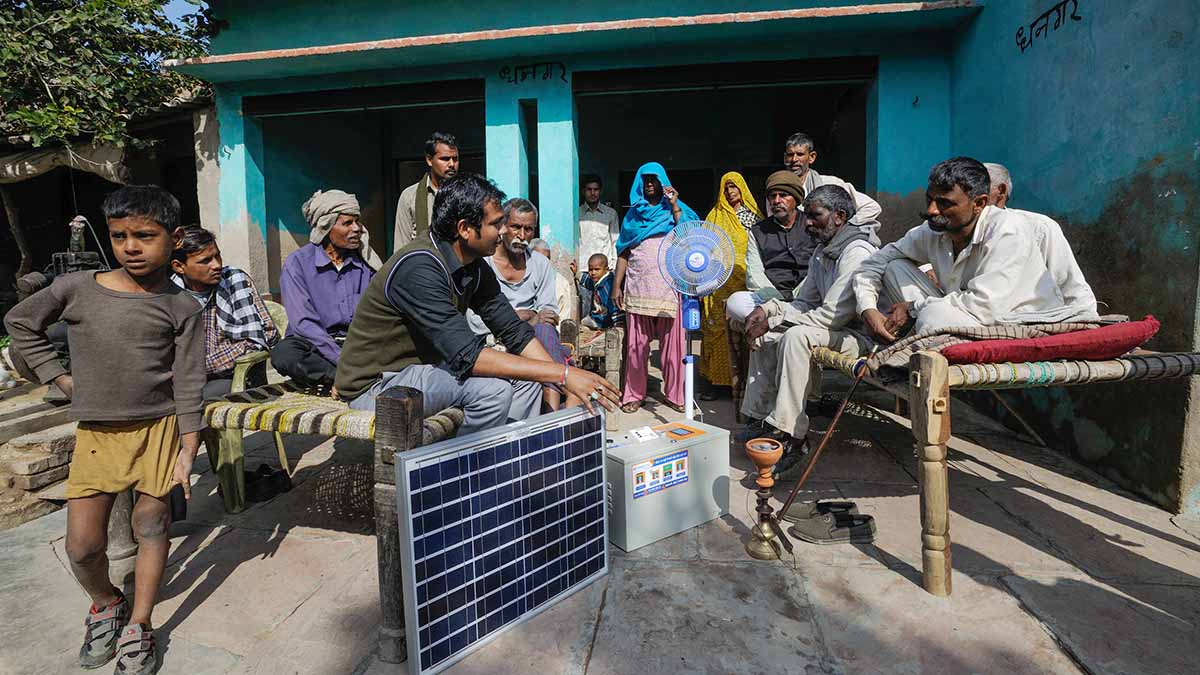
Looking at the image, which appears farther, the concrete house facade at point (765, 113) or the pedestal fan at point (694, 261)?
the pedestal fan at point (694, 261)

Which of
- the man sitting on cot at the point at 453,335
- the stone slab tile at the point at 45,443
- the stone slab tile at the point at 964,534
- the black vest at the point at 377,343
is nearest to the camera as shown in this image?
the man sitting on cot at the point at 453,335

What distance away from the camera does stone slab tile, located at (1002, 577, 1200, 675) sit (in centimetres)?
170

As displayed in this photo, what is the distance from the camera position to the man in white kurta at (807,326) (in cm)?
314

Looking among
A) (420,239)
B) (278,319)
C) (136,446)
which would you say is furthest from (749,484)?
(278,319)

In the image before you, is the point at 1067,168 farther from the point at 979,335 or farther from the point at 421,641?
the point at 421,641

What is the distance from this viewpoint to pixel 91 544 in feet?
6.02

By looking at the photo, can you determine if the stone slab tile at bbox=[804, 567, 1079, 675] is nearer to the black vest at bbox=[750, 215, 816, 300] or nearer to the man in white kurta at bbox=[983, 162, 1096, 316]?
the man in white kurta at bbox=[983, 162, 1096, 316]

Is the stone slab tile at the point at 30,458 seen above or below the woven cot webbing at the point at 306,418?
below

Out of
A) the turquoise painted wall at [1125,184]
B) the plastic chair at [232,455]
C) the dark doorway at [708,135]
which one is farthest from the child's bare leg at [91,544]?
the dark doorway at [708,135]

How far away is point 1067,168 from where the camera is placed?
11.7 ft

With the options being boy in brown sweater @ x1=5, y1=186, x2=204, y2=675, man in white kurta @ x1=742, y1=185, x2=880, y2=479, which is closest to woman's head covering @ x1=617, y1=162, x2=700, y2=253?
man in white kurta @ x1=742, y1=185, x2=880, y2=479

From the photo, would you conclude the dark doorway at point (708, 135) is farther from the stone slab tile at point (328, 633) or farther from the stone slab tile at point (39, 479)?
the stone slab tile at point (328, 633)

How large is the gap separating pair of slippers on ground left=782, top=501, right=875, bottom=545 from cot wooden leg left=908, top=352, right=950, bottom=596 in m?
0.38

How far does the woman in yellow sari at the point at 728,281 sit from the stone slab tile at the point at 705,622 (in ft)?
9.07
